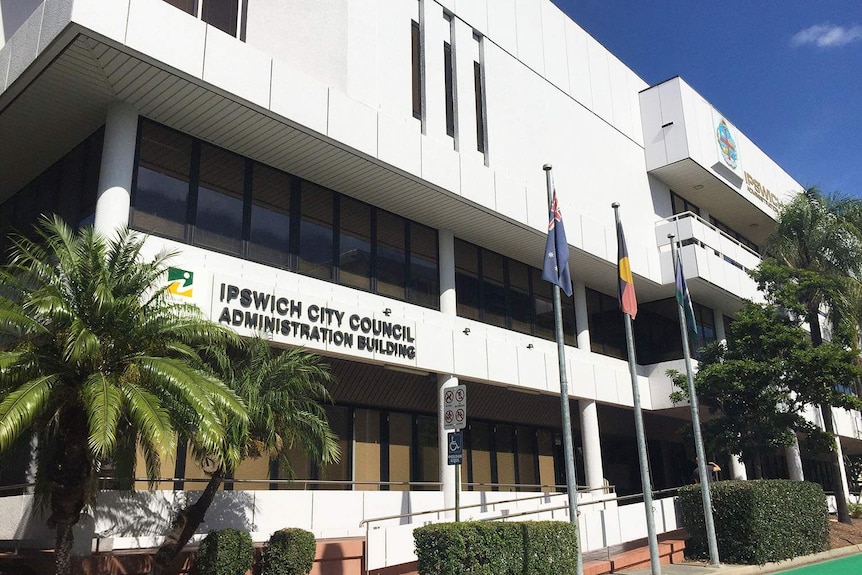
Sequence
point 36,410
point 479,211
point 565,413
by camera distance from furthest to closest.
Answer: point 479,211 < point 565,413 < point 36,410

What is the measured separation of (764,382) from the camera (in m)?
24.8

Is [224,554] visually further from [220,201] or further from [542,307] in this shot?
[542,307]

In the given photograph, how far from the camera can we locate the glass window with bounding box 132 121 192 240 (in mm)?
16078

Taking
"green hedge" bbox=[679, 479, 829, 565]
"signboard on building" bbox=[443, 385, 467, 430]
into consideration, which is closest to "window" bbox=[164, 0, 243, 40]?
"signboard on building" bbox=[443, 385, 467, 430]

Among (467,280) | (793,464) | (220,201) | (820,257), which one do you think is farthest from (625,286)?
(793,464)

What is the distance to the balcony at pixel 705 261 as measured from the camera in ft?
95.1

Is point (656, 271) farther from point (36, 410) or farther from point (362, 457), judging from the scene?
point (36, 410)

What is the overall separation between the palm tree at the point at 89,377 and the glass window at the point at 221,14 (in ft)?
27.0

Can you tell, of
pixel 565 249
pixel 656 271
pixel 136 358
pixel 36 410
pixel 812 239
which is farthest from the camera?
pixel 812 239

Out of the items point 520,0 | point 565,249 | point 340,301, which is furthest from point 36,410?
point 520,0

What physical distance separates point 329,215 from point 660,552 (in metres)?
12.4

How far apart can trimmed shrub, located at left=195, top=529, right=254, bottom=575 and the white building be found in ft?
6.92

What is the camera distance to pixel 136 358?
11.0 metres

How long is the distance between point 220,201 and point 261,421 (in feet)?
21.4
